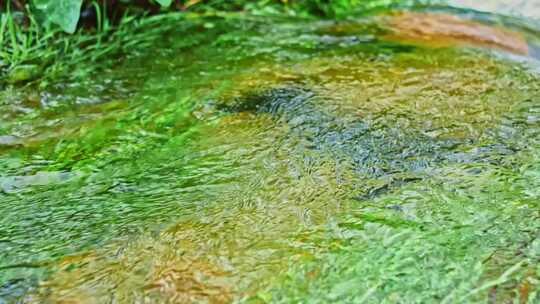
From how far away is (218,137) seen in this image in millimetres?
2109

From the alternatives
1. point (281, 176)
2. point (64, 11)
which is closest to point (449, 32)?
point (281, 176)

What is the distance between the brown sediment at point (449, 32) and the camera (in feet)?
9.04

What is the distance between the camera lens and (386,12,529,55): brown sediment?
9.04 ft

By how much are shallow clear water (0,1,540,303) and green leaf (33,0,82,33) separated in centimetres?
24

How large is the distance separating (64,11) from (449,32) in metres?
1.67

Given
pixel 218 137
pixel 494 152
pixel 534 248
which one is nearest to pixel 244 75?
pixel 218 137

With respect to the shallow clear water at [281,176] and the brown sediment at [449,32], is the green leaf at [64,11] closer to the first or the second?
the shallow clear water at [281,176]

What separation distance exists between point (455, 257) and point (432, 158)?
0.47m

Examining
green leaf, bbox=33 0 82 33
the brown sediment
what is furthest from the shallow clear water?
green leaf, bbox=33 0 82 33

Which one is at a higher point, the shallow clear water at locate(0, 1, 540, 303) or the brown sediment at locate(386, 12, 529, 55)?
the brown sediment at locate(386, 12, 529, 55)

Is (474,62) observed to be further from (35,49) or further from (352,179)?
(35,49)

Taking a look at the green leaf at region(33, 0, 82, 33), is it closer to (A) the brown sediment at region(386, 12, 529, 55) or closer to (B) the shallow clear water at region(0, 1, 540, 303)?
(B) the shallow clear water at region(0, 1, 540, 303)

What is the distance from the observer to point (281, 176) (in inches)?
73.0

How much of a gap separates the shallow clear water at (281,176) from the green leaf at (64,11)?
24 centimetres
